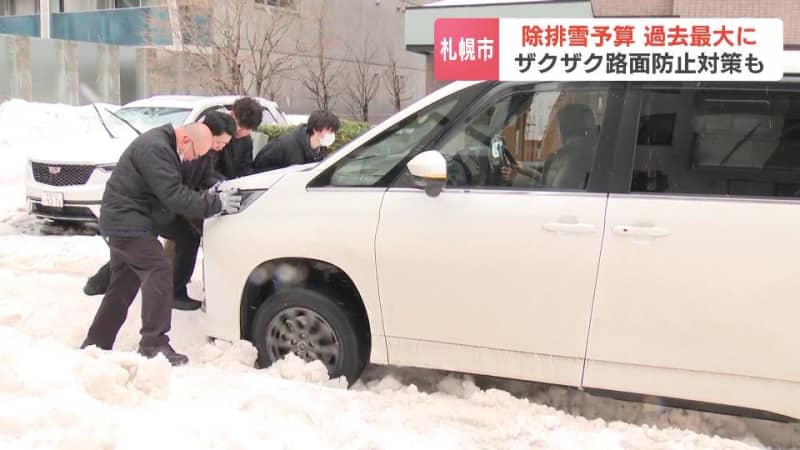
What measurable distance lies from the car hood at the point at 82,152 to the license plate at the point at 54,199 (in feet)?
1.34

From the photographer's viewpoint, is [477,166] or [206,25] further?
[206,25]

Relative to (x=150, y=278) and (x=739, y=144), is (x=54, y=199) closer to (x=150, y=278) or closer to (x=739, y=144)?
(x=150, y=278)

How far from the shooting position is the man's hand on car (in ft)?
14.0

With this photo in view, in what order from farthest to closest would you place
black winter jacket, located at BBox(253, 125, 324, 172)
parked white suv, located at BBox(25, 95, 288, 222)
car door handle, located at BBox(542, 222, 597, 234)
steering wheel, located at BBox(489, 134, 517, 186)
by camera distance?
parked white suv, located at BBox(25, 95, 288, 222) → black winter jacket, located at BBox(253, 125, 324, 172) → steering wheel, located at BBox(489, 134, 517, 186) → car door handle, located at BBox(542, 222, 597, 234)

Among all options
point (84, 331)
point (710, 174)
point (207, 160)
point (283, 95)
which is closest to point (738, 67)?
point (710, 174)

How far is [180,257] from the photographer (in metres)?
5.26

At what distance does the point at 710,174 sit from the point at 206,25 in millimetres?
17107

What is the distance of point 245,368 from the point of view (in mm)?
4184

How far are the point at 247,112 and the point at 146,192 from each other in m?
1.38

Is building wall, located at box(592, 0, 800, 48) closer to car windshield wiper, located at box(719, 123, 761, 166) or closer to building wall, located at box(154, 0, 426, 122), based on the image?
car windshield wiper, located at box(719, 123, 761, 166)

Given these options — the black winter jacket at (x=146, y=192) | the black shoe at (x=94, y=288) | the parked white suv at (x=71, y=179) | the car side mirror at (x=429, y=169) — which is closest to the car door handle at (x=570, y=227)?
the car side mirror at (x=429, y=169)

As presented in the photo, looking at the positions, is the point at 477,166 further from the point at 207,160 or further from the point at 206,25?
the point at 206,25

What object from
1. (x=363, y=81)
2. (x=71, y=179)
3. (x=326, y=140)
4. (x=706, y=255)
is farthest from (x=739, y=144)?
(x=363, y=81)

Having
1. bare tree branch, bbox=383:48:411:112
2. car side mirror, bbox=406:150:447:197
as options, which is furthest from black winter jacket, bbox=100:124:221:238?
bare tree branch, bbox=383:48:411:112
